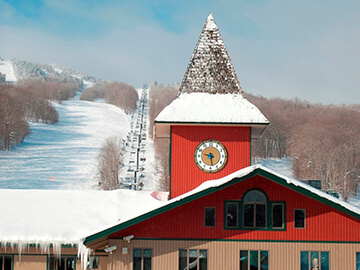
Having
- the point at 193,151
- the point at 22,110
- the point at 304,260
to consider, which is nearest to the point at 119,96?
the point at 22,110

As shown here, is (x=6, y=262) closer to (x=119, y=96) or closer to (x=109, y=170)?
(x=109, y=170)

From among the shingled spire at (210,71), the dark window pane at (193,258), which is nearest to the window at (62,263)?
the dark window pane at (193,258)

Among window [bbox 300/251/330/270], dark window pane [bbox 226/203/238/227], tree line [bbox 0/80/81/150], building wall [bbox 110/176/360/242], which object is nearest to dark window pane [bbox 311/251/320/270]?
window [bbox 300/251/330/270]

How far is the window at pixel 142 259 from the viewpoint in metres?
17.6

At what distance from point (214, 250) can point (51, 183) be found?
56997 millimetres

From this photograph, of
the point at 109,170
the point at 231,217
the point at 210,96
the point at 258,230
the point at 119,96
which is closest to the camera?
the point at 258,230

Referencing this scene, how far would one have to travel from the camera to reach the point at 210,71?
74.1 ft

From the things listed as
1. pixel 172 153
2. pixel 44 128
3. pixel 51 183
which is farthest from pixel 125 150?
pixel 172 153

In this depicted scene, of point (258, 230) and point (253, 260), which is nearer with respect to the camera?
point (253, 260)

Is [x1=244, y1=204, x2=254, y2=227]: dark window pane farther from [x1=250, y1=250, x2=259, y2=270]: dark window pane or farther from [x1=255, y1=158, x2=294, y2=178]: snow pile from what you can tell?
[x1=255, y1=158, x2=294, y2=178]: snow pile

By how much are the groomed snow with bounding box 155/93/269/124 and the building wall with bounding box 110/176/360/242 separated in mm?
4241

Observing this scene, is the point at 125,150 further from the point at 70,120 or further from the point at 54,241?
the point at 54,241

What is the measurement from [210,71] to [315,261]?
9563 millimetres

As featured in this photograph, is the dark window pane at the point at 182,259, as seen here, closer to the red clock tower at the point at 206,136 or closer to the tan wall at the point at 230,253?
the tan wall at the point at 230,253
